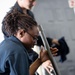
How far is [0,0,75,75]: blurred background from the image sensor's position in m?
3.53

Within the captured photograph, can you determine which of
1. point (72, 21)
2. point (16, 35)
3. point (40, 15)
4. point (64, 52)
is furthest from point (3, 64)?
point (72, 21)

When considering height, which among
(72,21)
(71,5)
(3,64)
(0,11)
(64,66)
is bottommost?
(64,66)

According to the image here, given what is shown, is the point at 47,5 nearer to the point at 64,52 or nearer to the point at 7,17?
the point at 64,52

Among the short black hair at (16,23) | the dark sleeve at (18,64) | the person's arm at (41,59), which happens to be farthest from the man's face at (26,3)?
the dark sleeve at (18,64)

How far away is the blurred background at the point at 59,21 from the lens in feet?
11.6

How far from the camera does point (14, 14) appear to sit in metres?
1.48

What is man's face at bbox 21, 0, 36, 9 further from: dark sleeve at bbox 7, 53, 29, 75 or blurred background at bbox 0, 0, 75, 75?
blurred background at bbox 0, 0, 75, 75

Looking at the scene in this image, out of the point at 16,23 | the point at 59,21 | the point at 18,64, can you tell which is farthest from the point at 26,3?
the point at 59,21

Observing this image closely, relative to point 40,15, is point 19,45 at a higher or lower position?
higher

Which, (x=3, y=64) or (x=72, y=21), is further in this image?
(x=72, y=21)

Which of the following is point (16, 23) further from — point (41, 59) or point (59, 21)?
point (59, 21)

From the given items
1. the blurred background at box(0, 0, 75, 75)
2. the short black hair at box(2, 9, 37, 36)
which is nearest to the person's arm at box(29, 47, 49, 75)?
the short black hair at box(2, 9, 37, 36)

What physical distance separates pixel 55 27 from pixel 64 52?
4.49 ft

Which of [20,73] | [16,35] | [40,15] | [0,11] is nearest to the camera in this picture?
[20,73]
